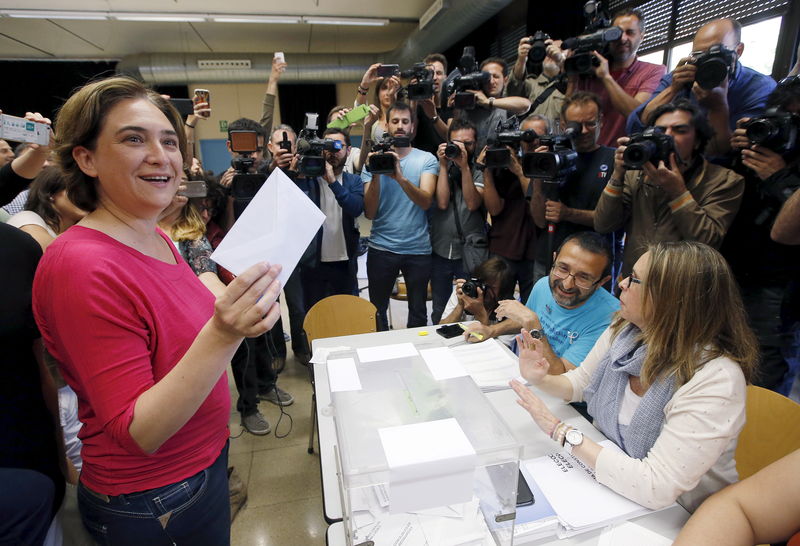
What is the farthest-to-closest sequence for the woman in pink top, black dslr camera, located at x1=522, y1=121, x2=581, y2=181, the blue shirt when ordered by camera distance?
black dslr camera, located at x1=522, y1=121, x2=581, y2=181 < the blue shirt < the woman in pink top

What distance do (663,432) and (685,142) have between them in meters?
1.33

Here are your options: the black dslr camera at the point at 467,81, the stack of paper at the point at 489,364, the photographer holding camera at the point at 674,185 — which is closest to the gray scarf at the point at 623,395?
the stack of paper at the point at 489,364

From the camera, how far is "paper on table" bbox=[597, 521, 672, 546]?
0.86 m

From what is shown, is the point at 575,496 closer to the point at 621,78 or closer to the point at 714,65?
the point at 714,65

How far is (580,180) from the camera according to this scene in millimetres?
2227

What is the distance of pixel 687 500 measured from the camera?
0.98 m

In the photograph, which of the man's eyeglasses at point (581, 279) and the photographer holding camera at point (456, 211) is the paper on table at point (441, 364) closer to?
the man's eyeglasses at point (581, 279)

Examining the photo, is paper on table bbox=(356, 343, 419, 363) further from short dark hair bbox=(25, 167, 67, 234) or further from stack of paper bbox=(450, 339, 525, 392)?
short dark hair bbox=(25, 167, 67, 234)

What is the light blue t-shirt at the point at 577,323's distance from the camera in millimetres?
1607

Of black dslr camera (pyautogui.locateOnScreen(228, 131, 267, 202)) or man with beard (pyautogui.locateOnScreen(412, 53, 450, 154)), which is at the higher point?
man with beard (pyautogui.locateOnScreen(412, 53, 450, 154))

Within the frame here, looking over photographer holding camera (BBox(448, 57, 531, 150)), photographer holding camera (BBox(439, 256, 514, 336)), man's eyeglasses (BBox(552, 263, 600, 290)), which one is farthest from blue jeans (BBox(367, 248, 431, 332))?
man's eyeglasses (BBox(552, 263, 600, 290))

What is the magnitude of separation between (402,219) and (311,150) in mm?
699

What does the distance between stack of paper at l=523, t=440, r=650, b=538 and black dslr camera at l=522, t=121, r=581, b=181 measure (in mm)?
1331

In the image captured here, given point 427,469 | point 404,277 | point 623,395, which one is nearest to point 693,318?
point 623,395
